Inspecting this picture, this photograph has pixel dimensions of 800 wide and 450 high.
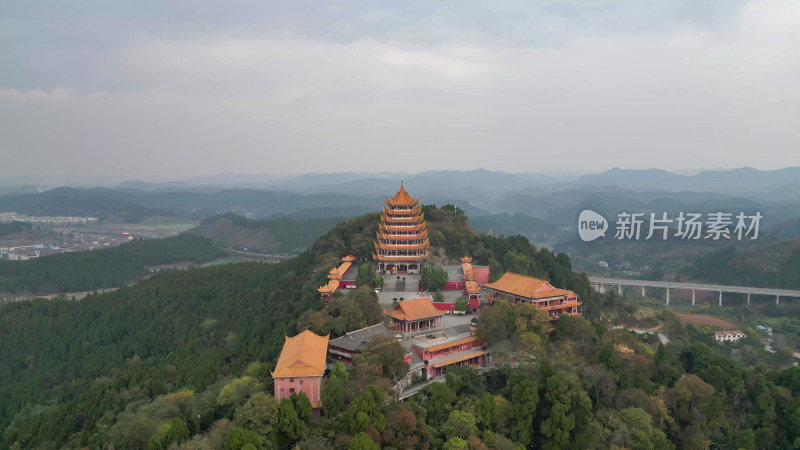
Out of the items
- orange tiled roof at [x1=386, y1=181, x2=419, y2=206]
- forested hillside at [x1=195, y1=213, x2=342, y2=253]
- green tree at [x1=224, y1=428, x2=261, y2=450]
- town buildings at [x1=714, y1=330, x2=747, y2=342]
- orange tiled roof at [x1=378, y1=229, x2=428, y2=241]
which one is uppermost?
orange tiled roof at [x1=386, y1=181, x2=419, y2=206]

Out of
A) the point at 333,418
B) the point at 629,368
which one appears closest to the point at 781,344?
the point at 629,368

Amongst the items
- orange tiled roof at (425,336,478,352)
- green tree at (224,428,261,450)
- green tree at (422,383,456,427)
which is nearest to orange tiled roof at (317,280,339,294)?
orange tiled roof at (425,336,478,352)

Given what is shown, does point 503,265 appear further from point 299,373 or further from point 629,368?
point 299,373

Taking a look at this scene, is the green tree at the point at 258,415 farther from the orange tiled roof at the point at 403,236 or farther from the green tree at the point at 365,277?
the orange tiled roof at the point at 403,236

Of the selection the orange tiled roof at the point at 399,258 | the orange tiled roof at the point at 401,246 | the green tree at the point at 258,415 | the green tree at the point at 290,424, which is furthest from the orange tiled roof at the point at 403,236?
the green tree at the point at 290,424

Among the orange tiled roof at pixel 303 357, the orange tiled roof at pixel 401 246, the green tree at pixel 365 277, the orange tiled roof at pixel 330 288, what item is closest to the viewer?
the orange tiled roof at pixel 303 357

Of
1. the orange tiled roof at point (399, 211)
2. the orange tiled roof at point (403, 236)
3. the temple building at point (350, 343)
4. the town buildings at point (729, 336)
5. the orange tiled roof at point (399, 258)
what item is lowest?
the town buildings at point (729, 336)

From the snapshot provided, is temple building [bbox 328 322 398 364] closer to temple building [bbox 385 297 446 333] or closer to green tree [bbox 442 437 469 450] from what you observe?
temple building [bbox 385 297 446 333]
